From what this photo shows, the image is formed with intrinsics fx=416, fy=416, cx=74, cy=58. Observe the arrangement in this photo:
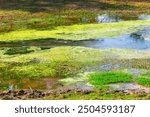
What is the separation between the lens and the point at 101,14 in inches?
1190

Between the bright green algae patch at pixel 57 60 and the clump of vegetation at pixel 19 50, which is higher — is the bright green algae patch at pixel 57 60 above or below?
below

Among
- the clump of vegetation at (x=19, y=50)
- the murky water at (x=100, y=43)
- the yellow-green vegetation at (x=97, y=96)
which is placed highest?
the murky water at (x=100, y=43)

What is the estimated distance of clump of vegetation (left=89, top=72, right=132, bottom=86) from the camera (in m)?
14.3

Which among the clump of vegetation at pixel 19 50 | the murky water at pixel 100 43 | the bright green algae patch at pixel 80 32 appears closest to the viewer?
the clump of vegetation at pixel 19 50

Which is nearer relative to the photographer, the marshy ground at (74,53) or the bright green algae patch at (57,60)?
the marshy ground at (74,53)

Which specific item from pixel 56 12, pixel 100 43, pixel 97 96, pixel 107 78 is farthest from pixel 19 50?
pixel 56 12

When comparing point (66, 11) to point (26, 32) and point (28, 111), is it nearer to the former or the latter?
point (26, 32)

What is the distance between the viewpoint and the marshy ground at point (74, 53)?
13812 mm

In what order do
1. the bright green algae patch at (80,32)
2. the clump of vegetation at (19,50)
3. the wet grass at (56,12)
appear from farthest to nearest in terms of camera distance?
the wet grass at (56,12), the bright green algae patch at (80,32), the clump of vegetation at (19,50)

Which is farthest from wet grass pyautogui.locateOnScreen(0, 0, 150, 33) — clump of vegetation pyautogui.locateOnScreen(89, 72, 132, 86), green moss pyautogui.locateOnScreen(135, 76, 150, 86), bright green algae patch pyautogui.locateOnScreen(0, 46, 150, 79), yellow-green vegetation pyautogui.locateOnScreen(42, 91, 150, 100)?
yellow-green vegetation pyautogui.locateOnScreen(42, 91, 150, 100)

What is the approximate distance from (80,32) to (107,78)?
892 cm

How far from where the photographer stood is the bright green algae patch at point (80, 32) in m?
22.2

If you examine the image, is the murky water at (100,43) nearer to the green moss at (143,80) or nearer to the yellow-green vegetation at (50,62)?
the yellow-green vegetation at (50,62)

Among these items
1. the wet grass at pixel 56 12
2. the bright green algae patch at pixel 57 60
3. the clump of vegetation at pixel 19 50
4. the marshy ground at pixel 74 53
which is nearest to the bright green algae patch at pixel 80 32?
the marshy ground at pixel 74 53
